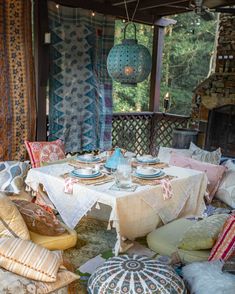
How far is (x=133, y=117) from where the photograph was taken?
228 inches

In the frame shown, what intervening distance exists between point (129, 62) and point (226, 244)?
149cm

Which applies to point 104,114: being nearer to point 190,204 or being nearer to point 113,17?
point 113,17

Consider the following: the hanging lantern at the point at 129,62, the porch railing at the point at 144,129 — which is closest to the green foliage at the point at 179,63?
the porch railing at the point at 144,129

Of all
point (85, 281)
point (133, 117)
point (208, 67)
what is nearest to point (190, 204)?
point (85, 281)

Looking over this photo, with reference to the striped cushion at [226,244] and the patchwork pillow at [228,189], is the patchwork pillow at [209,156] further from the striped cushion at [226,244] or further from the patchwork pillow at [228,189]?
the striped cushion at [226,244]

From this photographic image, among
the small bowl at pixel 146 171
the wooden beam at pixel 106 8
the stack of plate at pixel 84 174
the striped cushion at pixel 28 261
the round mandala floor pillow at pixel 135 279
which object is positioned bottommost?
the round mandala floor pillow at pixel 135 279

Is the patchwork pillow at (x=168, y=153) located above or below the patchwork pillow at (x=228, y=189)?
above

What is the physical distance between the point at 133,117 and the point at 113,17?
5.37ft

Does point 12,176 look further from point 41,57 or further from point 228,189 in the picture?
point 228,189

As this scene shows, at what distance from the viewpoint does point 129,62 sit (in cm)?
265

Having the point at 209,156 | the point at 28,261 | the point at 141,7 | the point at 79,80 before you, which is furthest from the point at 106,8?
the point at 28,261

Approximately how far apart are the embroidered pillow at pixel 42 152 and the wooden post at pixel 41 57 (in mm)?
889

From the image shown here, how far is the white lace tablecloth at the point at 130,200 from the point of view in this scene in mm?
2277

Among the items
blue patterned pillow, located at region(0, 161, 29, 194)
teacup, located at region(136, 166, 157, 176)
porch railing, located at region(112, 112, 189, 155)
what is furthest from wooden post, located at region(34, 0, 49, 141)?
teacup, located at region(136, 166, 157, 176)
